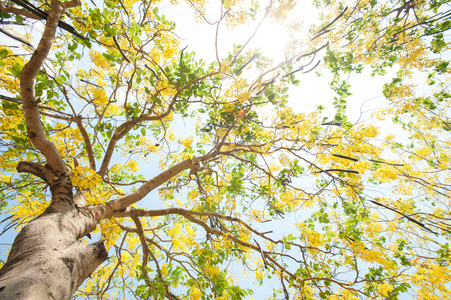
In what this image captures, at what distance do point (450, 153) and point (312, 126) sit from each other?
5399mm

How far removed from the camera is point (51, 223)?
4.76 feet

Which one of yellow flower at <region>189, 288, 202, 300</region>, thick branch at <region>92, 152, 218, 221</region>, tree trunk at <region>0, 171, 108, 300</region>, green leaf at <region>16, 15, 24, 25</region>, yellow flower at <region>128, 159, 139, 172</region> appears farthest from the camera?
yellow flower at <region>128, 159, 139, 172</region>

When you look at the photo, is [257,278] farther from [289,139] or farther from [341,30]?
[341,30]

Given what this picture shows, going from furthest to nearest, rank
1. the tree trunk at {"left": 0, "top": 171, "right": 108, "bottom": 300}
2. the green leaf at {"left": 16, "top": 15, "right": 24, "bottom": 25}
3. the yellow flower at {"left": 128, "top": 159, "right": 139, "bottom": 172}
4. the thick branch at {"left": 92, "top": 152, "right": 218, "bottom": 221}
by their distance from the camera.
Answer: the yellow flower at {"left": 128, "top": 159, "right": 139, "bottom": 172} < the green leaf at {"left": 16, "top": 15, "right": 24, "bottom": 25} < the thick branch at {"left": 92, "top": 152, "right": 218, "bottom": 221} < the tree trunk at {"left": 0, "top": 171, "right": 108, "bottom": 300}

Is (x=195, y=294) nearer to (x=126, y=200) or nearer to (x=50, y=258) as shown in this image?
(x=126, y=200)

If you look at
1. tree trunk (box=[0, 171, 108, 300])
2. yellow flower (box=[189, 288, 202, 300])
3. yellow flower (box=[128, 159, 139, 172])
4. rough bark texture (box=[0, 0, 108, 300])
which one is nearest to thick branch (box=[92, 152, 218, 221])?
rough bark texture (box=[0, 0, 108, 300])

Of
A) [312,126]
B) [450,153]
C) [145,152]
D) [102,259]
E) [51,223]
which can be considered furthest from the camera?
[450,153]

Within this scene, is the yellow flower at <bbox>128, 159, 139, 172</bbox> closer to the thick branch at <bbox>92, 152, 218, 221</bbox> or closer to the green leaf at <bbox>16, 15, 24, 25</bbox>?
the thick branch at <bbox>92, 152, 218, 221</bbox>

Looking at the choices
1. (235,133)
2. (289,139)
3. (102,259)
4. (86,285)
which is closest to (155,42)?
(235,133)

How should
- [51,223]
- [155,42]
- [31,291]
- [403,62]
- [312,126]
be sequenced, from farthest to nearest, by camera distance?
[403,62] < [155,42] < [312,126] < [51,223] < [31,291]

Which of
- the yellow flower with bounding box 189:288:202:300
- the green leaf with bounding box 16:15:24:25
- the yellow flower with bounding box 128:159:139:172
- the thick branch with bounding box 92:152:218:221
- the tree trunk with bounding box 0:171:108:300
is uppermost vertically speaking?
the green leaf with bounding box 16:15:24:25

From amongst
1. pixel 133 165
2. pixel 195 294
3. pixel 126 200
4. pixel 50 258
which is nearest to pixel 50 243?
pixel 50 258

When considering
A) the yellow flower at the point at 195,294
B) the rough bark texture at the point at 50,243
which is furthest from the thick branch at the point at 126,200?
the yellow flower at the point at 195,294

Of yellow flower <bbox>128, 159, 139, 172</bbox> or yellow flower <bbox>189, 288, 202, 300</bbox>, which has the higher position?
yellow flower <bbox>128, 159, 139, 172</bbox>
